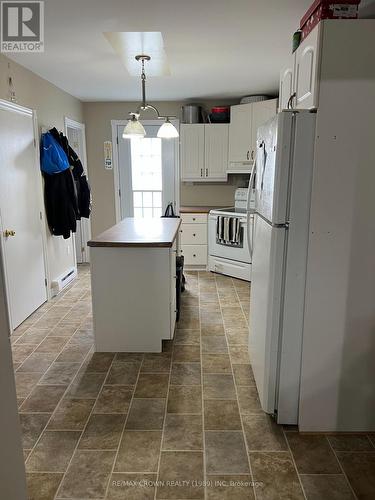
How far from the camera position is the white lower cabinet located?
5180mm

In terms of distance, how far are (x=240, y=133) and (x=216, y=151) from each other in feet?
1.36

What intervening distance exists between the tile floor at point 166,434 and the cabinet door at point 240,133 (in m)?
2.85

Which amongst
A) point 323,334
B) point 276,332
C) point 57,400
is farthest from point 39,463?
point 323,334

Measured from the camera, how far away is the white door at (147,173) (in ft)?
18.0

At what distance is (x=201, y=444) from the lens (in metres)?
1.96

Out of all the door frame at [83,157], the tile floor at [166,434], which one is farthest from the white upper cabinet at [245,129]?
the tile floor at [166,434]

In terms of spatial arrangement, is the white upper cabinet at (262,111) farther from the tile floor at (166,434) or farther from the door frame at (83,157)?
the tile floor at (166,434)

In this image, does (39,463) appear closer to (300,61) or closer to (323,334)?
(323,334)

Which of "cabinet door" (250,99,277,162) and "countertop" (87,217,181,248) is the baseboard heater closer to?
"countertop" (87,217,181,248)

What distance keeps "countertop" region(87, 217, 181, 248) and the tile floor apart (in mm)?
908

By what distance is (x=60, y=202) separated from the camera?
13.5 feet

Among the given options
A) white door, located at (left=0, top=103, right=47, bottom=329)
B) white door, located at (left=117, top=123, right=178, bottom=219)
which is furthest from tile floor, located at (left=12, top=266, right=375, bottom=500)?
white door, located at (left=117, top=123, right=178, bottom=219)

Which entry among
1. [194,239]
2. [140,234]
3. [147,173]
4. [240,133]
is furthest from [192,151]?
[140,234]

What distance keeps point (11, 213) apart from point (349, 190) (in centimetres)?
284
